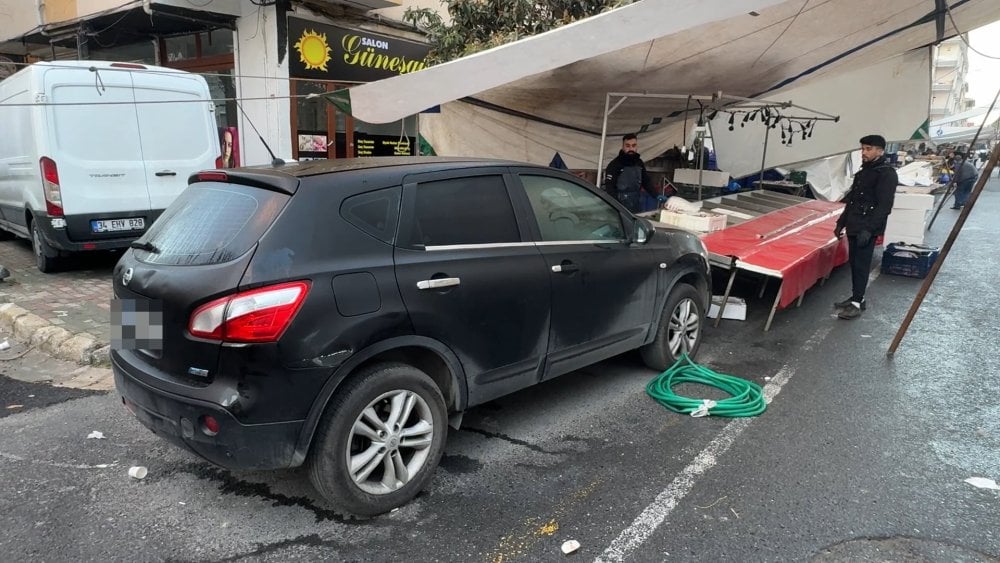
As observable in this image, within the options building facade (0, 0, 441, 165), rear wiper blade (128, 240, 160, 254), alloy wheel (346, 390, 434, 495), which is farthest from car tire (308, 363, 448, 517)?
building facade (0, 0, 441, 165)

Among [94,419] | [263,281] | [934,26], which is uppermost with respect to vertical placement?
[934,26]

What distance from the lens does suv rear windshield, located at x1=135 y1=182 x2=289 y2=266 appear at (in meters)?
2.68

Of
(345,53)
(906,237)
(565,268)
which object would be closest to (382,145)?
(345,53)

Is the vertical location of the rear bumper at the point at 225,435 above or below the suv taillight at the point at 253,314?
below

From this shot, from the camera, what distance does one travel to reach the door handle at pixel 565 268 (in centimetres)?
364

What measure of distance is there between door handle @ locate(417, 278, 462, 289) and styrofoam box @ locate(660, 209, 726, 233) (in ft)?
16.2

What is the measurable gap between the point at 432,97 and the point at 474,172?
2323 millimetres

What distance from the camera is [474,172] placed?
346cm

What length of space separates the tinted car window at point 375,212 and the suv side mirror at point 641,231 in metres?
1.97

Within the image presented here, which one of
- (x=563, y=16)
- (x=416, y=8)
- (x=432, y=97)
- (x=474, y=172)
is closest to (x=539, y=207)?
(x=474, y=172)

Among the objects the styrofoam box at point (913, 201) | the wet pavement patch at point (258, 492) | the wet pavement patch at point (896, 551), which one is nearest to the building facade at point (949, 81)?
the styrofoam box at point (913, 201)

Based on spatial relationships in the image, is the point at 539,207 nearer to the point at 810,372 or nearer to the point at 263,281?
the point at 263,281

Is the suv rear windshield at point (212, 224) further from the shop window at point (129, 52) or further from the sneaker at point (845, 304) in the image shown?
the shop window at point (129, 52)

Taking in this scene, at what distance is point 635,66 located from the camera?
22.1 ft
